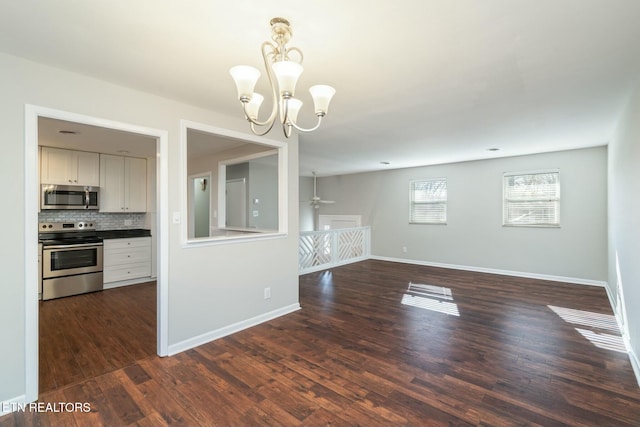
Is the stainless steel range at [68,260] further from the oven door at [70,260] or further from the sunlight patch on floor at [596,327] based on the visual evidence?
the sunlight patch on floor at [596,327]

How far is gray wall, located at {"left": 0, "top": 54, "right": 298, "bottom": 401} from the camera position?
1938 mm

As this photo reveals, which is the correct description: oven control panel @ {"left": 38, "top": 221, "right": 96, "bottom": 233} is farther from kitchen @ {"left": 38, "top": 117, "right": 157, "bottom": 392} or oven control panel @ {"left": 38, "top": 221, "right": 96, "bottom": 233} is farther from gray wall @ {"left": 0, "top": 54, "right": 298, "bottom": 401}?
gray wall @ {"left": 0, "top": 54, "right": 298, "bottom": 401}

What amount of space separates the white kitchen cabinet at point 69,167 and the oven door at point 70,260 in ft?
3.42

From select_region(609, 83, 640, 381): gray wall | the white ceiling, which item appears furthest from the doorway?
select_region(609, 83, 640, 381): gray wall

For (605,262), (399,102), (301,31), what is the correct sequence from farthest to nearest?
(605,262)
(399,102)
(301,31)

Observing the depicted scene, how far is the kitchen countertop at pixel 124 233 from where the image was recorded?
498 centimetres

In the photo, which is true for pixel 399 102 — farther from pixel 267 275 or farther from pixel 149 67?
pixel 267 275

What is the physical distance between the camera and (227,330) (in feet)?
10.1

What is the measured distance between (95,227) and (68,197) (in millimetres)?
725

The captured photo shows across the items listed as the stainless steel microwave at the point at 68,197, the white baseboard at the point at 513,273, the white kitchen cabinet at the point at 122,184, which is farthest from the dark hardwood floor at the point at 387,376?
→ the white kitchen cabinet at the point at 122,184

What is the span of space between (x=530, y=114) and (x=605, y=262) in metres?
3.46

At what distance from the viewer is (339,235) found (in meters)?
7.05

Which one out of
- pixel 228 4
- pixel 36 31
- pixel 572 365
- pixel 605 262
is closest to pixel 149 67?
pixel 36 31

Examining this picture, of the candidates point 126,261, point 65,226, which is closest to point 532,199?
point 126,261
